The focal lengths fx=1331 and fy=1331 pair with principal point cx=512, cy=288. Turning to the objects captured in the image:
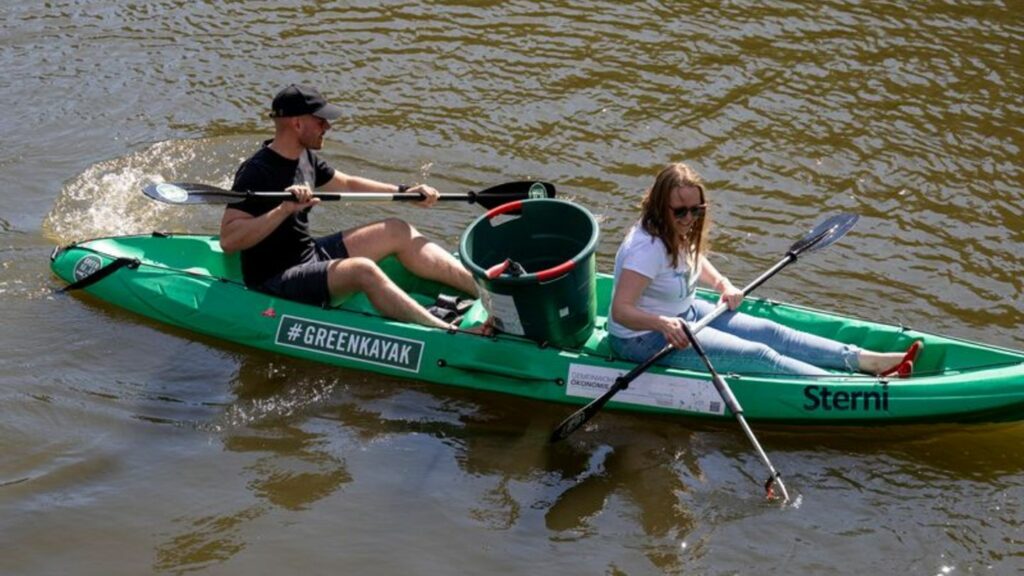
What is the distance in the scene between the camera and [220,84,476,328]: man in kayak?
8.02 metres

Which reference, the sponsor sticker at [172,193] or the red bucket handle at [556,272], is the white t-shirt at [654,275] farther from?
the sponsor sticker at [172,193]

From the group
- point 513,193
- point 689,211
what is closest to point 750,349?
point 689,211

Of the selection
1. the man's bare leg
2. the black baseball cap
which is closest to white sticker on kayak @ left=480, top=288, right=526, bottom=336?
the man's bare leg

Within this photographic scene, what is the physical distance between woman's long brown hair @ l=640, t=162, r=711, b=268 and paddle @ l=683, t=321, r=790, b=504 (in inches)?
16.6

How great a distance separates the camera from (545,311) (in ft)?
24.8

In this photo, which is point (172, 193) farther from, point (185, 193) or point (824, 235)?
point (824, 235)

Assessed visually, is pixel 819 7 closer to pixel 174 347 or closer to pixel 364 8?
pixel 364 8

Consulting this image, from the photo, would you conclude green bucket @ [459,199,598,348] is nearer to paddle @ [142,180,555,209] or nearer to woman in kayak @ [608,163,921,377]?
woman in kayak @ [608,163,921,377]

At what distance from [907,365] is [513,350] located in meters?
2.23

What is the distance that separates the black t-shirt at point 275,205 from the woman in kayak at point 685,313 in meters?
2.14

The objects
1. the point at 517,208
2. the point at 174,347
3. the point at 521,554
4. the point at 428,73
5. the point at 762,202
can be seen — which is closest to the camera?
the point at 521,554

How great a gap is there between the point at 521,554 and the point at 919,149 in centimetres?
587

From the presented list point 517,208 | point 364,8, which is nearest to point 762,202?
point 517,208

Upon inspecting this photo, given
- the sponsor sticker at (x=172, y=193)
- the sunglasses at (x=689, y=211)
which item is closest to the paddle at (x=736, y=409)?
the sunglasses at (x=689, y=211)
